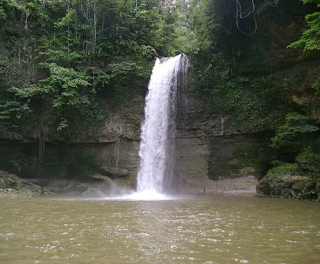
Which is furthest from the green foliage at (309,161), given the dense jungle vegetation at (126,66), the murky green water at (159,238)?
the murky green water at (159,238)

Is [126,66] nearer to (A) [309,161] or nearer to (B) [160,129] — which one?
(B) [160,129]

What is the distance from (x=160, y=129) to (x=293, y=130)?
6.82 meters

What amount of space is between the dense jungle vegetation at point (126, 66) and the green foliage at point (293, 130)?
4cm

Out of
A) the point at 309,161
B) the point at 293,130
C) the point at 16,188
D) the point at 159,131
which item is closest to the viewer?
the point at 309,161

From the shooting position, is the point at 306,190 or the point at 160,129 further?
the point at 160,129

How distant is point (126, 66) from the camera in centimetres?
1694

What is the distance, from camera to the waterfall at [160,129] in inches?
618

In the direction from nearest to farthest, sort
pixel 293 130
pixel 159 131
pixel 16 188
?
1. pixel 293 130
2. pixel 16 188
3. pixel 159 131

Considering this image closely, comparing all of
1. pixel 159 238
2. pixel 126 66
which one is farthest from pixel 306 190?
pixel 126 66

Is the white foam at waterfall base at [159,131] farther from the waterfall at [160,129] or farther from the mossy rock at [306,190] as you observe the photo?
the mossy rock at [306,190]

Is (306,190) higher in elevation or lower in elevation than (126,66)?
lower

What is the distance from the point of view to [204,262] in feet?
11.8

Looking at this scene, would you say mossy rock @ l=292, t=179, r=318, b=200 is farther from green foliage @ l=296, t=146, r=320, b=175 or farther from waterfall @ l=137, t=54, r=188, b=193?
waterfall @ l=137, t=54, r=188, b=193

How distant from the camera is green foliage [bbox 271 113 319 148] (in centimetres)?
1270
